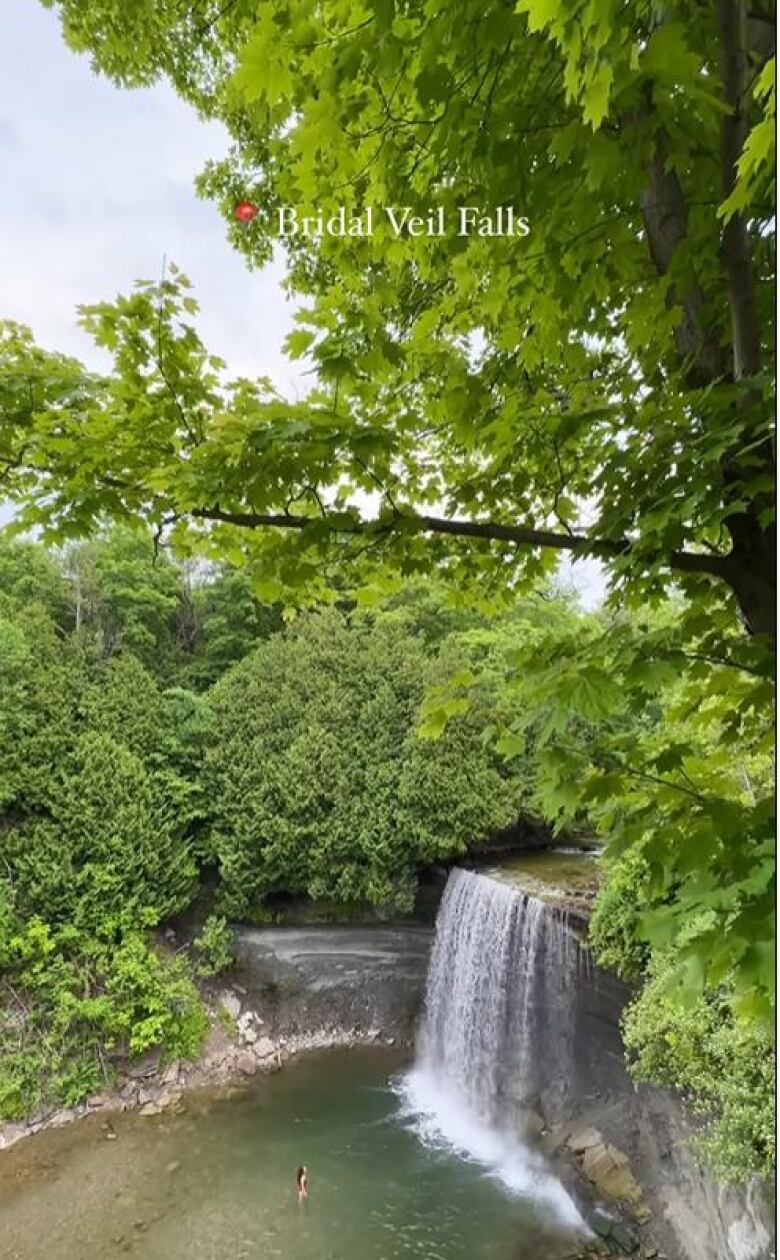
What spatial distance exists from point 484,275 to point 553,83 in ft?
2.79

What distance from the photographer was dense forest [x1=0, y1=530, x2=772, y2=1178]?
10180 mm

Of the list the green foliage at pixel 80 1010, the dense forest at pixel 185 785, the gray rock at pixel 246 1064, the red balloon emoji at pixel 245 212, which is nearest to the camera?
the red balloon emoji at pixel 245 212

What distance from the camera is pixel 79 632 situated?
12945 millimetres

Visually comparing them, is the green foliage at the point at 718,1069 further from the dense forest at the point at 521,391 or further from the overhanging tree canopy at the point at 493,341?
the overhanging tree canopy at the point at 493,341

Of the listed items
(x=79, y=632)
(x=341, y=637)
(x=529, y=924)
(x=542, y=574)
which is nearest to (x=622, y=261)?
(x=542, y=574)

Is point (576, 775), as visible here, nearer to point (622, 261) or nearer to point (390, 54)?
point (622, 261)

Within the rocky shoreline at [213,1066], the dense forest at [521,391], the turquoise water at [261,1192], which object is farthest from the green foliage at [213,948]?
the dense forest at [521,391]

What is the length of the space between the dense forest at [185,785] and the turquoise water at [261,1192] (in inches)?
51.5

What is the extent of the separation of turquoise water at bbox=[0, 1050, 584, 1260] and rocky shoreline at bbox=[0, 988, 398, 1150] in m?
0.28

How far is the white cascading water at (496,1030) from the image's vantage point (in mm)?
8688

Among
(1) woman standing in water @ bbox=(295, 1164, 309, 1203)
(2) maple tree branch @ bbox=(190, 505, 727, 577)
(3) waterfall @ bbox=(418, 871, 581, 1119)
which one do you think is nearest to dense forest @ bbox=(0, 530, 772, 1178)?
(3) waterfall @ bbox=(418, 871, 581, 1119)

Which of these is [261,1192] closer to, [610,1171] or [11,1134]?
[11,1134]

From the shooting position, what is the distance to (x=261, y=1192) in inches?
304

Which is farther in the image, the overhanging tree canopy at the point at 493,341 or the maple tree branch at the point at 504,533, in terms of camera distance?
the maple tree branch at the point at 504,533
